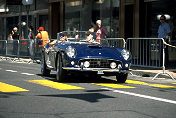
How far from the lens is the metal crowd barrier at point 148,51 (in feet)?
49.2

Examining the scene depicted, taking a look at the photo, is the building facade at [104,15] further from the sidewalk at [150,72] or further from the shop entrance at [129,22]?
the sidewalk at [150,72]

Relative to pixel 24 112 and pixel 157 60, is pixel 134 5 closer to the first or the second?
pixel 157 60

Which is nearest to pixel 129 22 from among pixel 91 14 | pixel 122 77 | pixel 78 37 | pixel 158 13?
pixel 158 13

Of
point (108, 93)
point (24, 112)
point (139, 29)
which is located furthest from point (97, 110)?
point (139, 29)

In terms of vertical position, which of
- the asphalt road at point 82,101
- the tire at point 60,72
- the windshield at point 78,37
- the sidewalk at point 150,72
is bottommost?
the asphalt road at point 82,101

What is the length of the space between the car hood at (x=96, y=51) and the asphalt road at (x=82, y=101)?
0.75m

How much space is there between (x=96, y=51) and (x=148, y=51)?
420cm

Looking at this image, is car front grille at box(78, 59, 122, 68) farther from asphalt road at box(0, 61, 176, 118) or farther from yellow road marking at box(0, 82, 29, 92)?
yellow road marking at box(0, 82, 29, 92)

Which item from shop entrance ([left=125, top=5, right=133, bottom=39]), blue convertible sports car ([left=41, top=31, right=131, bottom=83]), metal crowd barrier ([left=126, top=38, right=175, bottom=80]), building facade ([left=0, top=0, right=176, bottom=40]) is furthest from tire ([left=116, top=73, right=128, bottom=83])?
shop entrance ([left=125, top=5, right=133, bottom=39])

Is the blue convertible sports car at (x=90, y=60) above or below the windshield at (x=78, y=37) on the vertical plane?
below

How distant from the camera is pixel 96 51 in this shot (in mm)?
12250

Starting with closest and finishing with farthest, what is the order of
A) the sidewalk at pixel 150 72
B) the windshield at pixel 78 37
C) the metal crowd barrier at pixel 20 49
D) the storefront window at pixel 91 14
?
the windshield at pixel 78 37 < the sidewalk at pixel 150 72 < the metal crowd barrier at pixel 20 49 < the storefront window at pixel 91 14

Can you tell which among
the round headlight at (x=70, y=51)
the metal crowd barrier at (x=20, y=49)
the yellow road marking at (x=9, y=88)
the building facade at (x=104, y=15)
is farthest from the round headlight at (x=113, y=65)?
the metal crowd barrier at (x=20, y=49)

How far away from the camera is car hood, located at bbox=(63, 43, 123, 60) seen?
39.5ft
